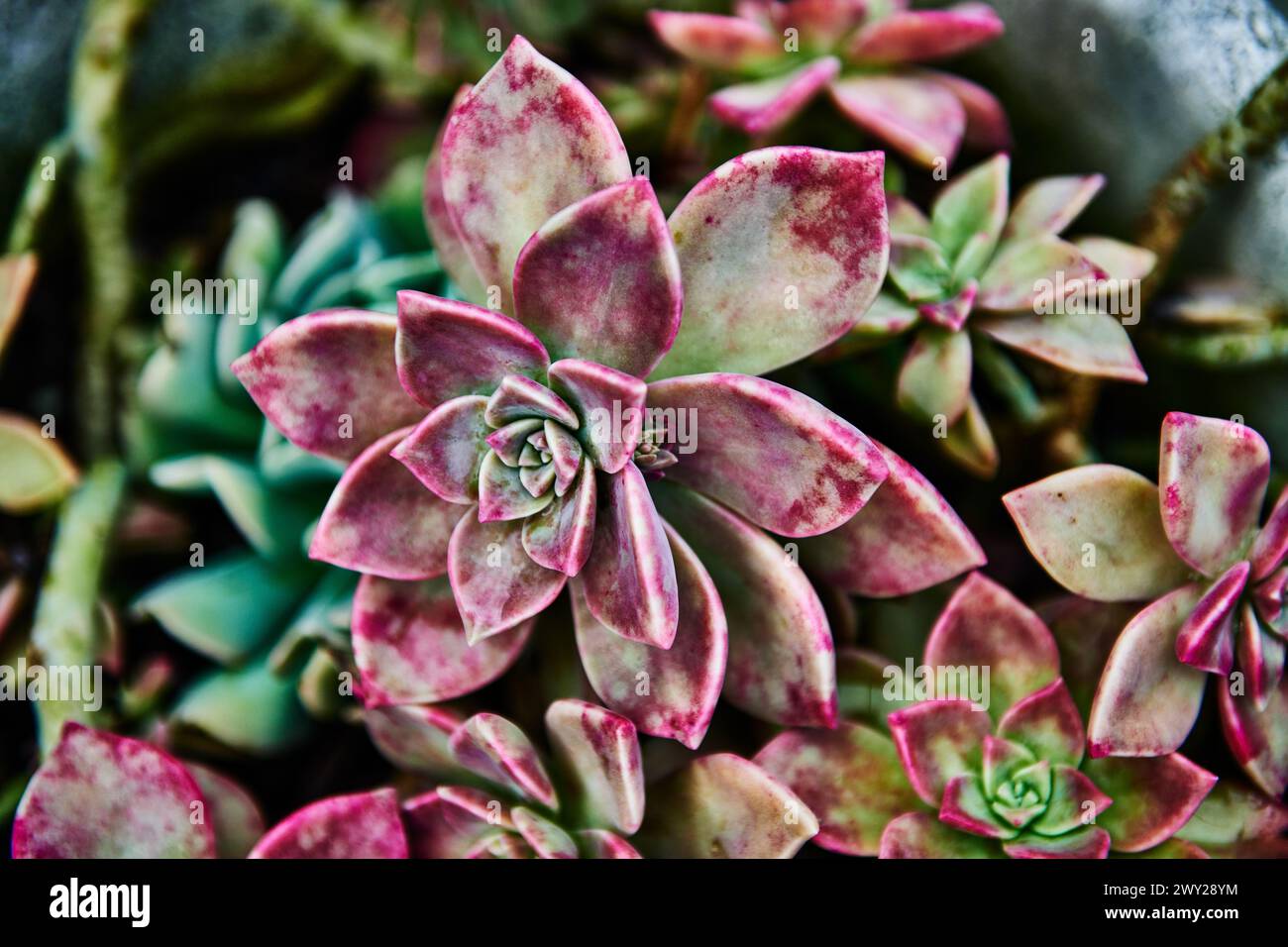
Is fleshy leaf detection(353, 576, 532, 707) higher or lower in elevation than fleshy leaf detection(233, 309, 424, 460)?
lower

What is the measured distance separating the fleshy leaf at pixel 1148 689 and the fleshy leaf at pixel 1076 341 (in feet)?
0.46

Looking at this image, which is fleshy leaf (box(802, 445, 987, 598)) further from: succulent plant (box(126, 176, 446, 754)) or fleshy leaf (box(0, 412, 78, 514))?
fleshy leaf (box(0, 412, 78, 514))

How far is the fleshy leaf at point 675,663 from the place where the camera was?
593 millimetres

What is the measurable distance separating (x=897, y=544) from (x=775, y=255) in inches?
7.2

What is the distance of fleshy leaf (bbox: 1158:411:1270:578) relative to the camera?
599 mm

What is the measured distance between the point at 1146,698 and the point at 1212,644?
5 centimetres

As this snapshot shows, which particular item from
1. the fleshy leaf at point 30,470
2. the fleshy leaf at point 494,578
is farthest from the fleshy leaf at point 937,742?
the fleshy leaf at point 30,470

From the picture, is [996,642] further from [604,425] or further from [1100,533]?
[604,425]

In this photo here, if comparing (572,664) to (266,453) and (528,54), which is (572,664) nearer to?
(266,453)

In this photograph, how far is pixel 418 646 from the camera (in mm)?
659

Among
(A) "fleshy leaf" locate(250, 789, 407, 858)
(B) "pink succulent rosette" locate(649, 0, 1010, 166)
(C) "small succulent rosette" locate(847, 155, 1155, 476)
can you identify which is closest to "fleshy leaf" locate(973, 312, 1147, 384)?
(C) "small succulent rosette" locate(847, 155, 1155, 476)

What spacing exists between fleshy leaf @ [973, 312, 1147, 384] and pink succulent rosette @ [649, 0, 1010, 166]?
122mm

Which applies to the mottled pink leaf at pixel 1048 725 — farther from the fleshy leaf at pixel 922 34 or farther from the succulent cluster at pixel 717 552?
the fleshy leaf at pixel 922 34

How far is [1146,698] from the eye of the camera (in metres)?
0.62
